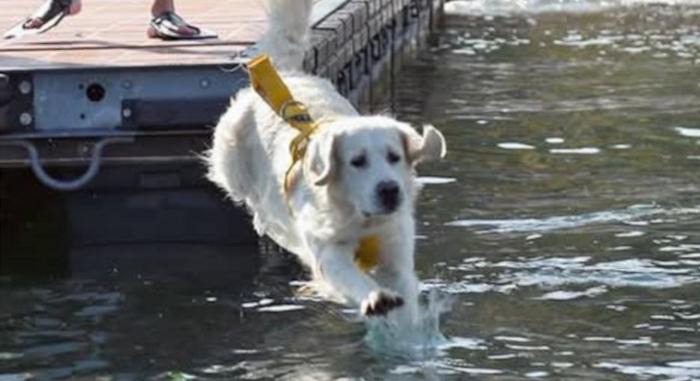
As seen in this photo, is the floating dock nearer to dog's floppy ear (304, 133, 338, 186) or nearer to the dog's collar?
the dog's collar

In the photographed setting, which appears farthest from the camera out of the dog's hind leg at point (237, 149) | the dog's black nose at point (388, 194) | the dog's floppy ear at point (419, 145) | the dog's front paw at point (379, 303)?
the dog's hind leg at point (237, 149)

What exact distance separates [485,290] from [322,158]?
186 cm

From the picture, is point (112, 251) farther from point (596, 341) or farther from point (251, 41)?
point (596, 341)

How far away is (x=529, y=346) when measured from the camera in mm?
8117

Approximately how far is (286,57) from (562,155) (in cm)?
407

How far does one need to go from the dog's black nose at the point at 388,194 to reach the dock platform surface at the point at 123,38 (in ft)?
7.91

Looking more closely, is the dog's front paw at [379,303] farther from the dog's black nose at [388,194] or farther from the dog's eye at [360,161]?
the dog's eye at [360,161]

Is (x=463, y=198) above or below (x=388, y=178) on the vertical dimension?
below

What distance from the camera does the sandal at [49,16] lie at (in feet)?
36.8

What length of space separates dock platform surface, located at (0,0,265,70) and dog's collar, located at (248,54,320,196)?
44.2 inches

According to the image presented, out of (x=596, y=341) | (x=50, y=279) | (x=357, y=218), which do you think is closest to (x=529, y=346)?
(x=596, y=341)

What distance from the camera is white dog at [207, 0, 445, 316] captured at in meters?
7.55

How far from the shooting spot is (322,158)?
7.65m

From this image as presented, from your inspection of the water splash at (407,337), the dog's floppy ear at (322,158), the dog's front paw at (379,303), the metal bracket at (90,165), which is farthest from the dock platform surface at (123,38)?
the dog's front paw at (379,303)
